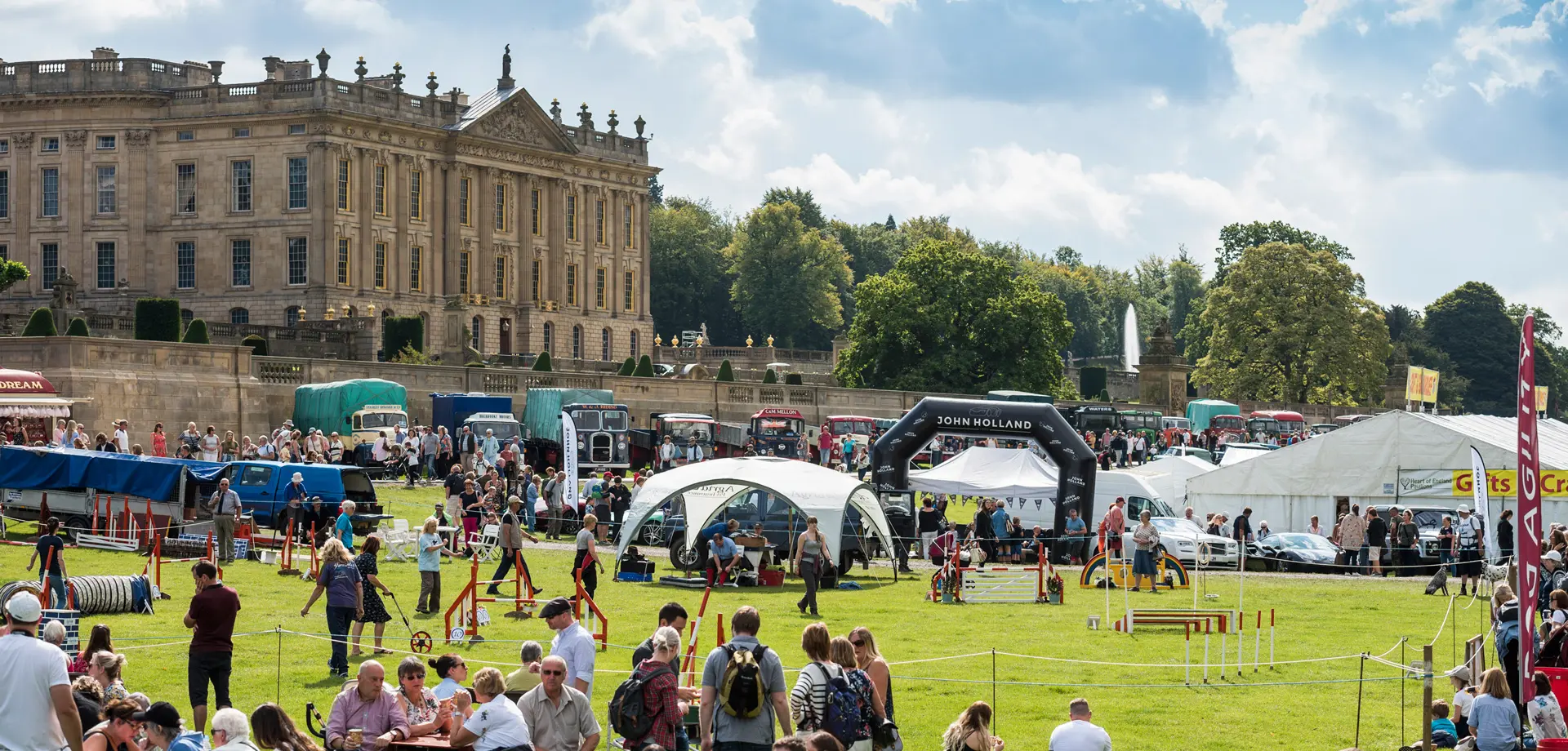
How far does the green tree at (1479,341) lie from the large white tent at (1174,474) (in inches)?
3716

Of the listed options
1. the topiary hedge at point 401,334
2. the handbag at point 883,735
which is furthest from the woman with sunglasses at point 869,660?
the topiary hedge at point 401,334

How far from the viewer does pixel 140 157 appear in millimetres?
90625

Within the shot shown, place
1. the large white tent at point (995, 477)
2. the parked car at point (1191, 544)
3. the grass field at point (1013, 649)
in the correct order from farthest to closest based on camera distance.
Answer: the large white tent at point (995, 477), the parked car at point (1191, 544), the grass field at point (1013, 649)

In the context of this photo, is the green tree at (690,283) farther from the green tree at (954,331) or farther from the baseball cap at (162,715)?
the baseball cap at (162,715)

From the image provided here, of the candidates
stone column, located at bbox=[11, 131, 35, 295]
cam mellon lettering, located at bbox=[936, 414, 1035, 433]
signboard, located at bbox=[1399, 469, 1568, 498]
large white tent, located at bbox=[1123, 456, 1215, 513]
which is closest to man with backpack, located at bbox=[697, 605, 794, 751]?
signboard, located at bbox=[1399, 469, 1568, 498]

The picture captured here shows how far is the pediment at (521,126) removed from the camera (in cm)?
9719

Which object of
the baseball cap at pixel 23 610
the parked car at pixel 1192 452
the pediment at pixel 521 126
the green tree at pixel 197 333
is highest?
the pediment at pixel 521 126

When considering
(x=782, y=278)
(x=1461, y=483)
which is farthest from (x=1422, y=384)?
(x=782, y=278)

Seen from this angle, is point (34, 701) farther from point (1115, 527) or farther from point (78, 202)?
point (78, 202)

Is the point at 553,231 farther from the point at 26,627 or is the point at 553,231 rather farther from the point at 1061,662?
the point at 26,627

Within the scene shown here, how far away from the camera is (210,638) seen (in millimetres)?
17234

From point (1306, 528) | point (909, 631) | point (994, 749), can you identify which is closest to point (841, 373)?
point (1306, 528)

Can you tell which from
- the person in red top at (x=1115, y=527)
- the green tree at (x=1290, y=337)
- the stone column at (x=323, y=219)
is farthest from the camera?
the green tree at (x=1290, y=337)

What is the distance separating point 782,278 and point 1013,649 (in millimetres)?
102244
